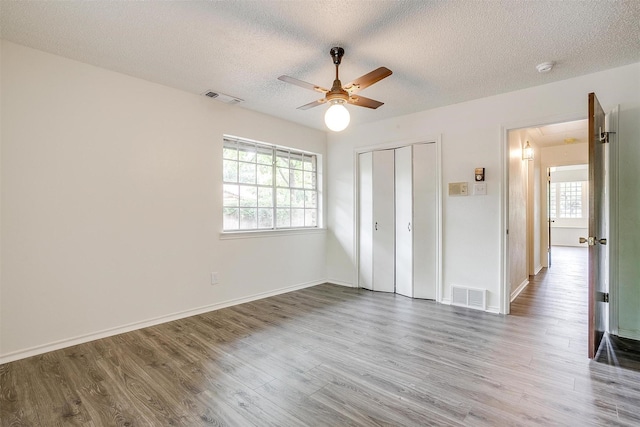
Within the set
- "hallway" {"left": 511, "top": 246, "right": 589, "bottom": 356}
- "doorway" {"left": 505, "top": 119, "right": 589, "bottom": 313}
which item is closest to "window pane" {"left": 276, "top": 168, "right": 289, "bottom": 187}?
"doorway" {"left": 505, "top": 119, "right": 589, "bottom": 313}

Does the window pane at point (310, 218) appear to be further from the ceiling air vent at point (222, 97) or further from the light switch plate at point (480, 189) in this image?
the light switch plate at point (480, 189)

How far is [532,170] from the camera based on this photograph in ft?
18.5

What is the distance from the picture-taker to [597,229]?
8.61 ft

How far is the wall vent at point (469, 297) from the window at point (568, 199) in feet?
30.6

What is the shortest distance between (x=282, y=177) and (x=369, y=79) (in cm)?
260

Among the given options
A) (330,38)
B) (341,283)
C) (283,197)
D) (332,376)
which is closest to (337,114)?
(330,38)

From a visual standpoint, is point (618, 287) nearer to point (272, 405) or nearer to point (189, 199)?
point (272, 405)

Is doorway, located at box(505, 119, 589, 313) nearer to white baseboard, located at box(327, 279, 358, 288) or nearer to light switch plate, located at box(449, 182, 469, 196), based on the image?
light switch plate, located at box(449, 182, 469, 196)

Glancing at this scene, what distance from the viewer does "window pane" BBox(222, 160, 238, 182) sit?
13.2ft

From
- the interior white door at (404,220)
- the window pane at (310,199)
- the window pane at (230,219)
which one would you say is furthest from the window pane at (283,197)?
the interior white door at (404,220)

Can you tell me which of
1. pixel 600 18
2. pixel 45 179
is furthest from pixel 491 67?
pixel 45 179

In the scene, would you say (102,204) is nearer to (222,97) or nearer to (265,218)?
(222,97)

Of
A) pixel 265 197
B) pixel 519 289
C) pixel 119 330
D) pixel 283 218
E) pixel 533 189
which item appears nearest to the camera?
pixel 119 330

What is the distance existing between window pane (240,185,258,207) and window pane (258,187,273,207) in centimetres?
7
